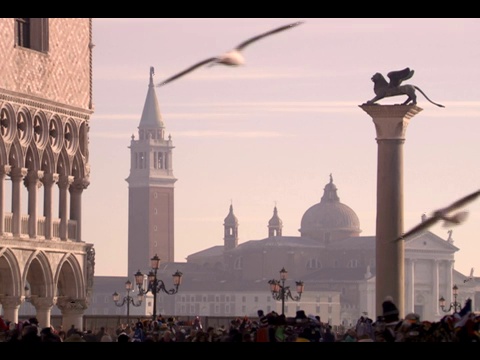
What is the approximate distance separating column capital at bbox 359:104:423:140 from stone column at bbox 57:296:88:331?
1131cm

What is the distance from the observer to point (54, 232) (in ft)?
112

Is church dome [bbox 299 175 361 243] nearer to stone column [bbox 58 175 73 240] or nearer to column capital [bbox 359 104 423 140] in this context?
stone column [bbox 58 175 73 240]

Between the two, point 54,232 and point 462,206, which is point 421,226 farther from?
point 54,232

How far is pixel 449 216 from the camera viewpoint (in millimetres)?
4258

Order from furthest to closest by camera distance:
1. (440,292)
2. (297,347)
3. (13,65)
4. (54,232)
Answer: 1. (440,292)
2. (54,232)
3. (13,65)
4. (297,347)

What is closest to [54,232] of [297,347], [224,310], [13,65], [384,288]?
[13,65]

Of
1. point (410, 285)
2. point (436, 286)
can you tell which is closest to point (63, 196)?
point (410, 285)

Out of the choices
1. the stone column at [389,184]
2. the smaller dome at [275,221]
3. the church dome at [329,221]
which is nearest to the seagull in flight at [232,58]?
the stone column at [389,184]

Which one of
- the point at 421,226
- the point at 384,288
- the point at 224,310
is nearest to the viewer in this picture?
the point at 421,226

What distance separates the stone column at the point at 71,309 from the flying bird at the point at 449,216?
2920 centimetres

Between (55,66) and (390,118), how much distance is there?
11.4 m

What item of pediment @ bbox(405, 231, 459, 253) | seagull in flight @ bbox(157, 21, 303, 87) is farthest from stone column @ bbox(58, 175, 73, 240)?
pediment @ bbox(405, 231, 459, 253)

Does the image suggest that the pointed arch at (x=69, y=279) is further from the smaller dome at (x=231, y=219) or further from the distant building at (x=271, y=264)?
the smaller dome at (x=231, y=219)

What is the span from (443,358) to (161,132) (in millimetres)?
161772
